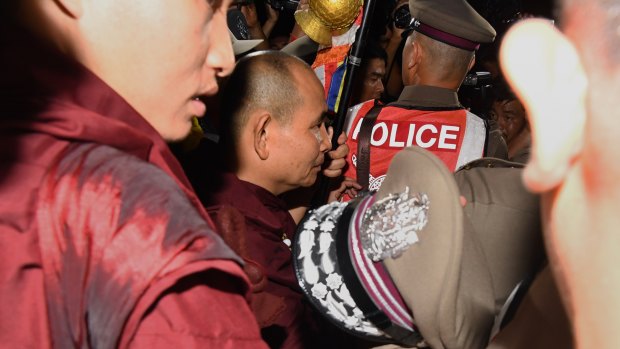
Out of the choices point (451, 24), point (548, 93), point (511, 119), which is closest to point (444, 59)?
point (451, 24)

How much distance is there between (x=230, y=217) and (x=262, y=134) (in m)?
0.47

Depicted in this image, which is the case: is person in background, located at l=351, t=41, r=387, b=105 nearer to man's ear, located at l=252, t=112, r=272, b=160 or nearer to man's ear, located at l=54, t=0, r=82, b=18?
man's ear, located at l=252, t=112, r=272, b=160

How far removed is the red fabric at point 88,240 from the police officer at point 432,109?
1907 mm

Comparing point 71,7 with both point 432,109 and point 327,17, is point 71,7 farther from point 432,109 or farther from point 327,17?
point 432,109

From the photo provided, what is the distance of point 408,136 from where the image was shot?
2.68 metres

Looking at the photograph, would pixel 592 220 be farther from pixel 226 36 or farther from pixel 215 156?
pixel 215 156

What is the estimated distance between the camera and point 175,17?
874mm

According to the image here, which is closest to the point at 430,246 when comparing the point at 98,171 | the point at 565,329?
the point at 565,329

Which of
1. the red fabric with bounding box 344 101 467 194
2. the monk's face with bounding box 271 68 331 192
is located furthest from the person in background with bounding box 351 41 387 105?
the monk's face with bounding box 271 68 331 192

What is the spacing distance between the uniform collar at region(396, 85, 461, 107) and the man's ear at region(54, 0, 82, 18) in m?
2.08

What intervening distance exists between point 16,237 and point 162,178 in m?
0.19

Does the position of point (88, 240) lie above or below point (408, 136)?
above

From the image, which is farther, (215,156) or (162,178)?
(215,156)

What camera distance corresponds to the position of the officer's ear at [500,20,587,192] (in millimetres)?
557
